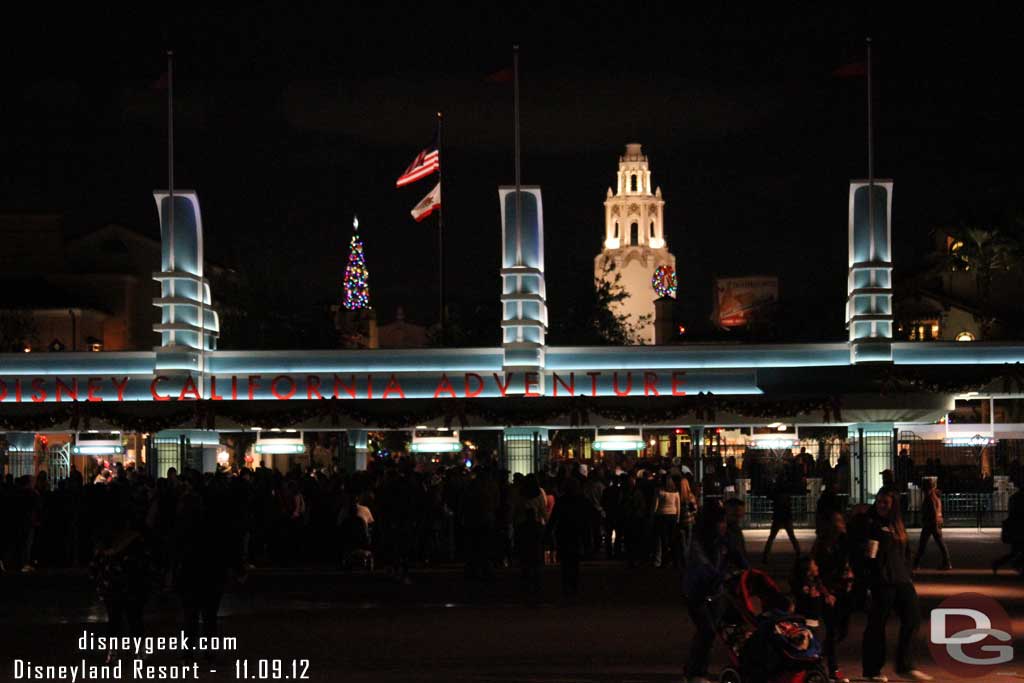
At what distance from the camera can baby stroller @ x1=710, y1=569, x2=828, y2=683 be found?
12734 mm

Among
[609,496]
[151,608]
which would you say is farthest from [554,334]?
[151,608]

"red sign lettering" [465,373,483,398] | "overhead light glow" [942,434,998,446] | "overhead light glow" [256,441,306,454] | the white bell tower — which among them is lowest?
"overhead light glow" [942,434,998,446]

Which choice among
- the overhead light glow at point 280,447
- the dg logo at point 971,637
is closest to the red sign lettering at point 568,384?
the overhead light glow at point 280,447

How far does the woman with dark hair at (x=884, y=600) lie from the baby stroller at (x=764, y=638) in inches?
69.0

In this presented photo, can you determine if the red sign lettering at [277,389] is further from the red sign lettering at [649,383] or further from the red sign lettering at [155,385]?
the red sign lettering at [649,383]

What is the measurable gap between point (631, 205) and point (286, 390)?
487ft

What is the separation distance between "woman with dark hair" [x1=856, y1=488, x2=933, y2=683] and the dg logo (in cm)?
55

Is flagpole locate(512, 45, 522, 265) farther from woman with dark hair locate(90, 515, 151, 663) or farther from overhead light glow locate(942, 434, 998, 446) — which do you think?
woman with dark hair locate(90, 515, 151, 663)

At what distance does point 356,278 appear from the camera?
85938mm

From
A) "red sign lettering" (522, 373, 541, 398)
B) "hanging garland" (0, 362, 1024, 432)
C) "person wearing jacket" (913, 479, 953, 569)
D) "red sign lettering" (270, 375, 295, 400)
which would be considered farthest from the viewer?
"red sign lettering" (270, 375, 295, 400)

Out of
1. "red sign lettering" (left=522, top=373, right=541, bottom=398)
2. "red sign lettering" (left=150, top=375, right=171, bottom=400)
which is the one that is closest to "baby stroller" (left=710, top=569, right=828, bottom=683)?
"red sign lettering" (left=522, top=373, right=541, bottom=398)

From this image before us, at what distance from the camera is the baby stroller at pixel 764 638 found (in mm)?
12734

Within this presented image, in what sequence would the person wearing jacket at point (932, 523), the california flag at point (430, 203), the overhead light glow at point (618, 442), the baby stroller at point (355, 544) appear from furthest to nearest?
the california flag at point (430, 203) → the overhead light glow at point (618, 442) → the baby stroller at point (355, 544) → the person wearing jacket at point (932, 523)

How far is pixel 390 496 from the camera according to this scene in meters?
26.0
